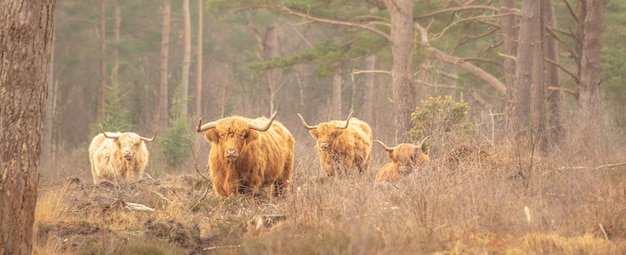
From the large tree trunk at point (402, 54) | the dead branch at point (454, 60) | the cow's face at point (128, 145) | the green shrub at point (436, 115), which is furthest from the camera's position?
the dead branch at point (454, 60)

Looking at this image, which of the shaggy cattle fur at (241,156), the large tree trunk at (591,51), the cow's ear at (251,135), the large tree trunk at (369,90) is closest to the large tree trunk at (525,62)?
the large tree trunk at (591,51)

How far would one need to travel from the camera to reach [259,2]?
72.1ft

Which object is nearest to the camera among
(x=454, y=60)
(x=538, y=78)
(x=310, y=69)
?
(x=538, y=78)

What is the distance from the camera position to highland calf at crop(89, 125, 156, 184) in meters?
15.2

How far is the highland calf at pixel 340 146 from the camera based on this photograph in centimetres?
1388

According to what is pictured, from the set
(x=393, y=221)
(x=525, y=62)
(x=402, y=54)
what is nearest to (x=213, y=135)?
(x=393, y=221)

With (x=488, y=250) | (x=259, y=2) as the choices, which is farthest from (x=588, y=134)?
(x=259, y=2)

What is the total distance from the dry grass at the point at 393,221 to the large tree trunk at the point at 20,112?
33.5 inches

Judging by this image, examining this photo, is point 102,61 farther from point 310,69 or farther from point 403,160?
point 403,160

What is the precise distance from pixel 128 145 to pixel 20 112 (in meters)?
8.55

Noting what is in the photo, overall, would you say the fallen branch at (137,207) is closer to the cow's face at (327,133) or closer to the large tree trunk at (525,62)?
the cow's face at (327,133)

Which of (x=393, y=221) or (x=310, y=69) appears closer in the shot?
(x=393, y=221)

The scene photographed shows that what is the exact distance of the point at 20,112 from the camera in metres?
6.71

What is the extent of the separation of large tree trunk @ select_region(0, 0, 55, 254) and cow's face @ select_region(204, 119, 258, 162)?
374 centimetres
